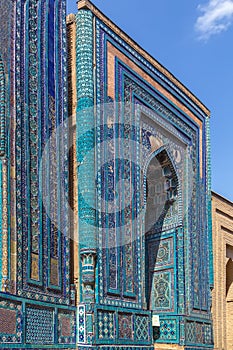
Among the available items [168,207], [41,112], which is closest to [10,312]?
[41,112]

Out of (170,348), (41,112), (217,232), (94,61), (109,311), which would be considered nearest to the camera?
(41,112)

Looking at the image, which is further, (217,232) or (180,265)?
(217,232)

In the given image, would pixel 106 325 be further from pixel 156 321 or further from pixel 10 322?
pixel 156 321

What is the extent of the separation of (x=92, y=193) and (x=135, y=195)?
45.3 inches

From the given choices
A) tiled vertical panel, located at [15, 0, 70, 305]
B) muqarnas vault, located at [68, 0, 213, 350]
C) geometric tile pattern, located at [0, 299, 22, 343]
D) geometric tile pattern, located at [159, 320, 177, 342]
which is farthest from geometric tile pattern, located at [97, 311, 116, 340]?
geometric tile pattern, located at [159, 320, 177, 342]

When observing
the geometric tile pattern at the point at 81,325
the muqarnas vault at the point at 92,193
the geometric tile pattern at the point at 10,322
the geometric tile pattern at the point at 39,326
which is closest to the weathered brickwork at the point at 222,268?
the muqarnas vault at the point at 92,193

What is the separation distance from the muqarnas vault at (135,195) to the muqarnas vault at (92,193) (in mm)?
19

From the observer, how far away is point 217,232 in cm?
1154

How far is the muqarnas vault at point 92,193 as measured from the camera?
Result: 6277mm

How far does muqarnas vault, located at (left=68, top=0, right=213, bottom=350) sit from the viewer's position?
7.42m

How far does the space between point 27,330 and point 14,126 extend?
81.9 inches

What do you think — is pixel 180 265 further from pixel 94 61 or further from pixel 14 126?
pixel 14 126

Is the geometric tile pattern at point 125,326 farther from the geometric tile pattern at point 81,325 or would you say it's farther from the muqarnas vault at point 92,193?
the geometric tile pattern at point 81,325

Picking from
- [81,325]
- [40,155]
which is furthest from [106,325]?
[40,155]
